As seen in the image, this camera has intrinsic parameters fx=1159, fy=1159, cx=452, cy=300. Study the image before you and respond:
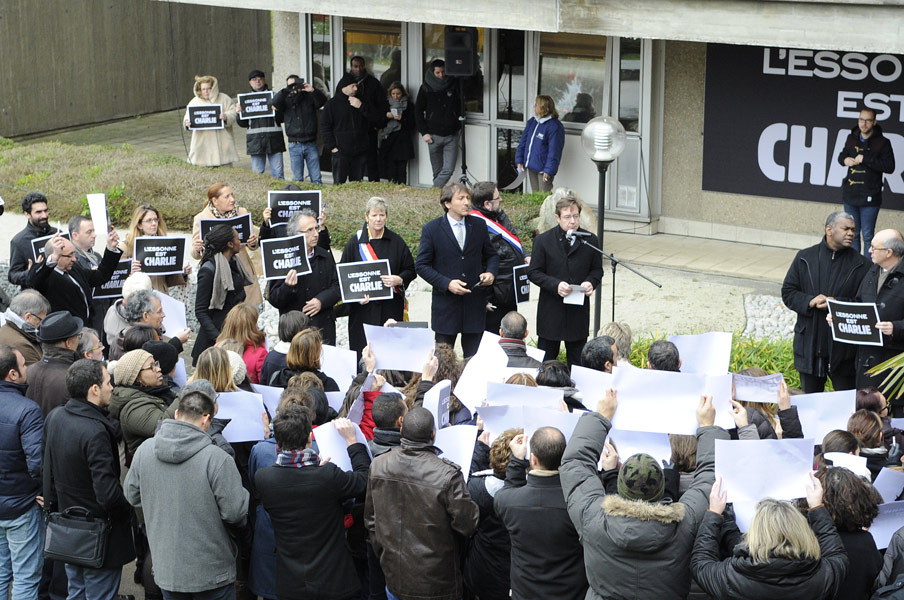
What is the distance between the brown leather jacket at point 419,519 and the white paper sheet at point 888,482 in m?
1.93

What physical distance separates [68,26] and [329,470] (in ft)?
69.1

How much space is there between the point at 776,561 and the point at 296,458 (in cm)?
233

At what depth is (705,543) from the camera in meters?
4.97

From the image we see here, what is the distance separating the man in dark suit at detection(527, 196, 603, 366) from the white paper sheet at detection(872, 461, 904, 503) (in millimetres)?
3778

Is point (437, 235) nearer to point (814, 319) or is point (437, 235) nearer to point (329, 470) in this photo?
point (814, 319)

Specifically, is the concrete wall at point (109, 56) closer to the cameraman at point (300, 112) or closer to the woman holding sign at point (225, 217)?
the cameraman at point (300, 112)

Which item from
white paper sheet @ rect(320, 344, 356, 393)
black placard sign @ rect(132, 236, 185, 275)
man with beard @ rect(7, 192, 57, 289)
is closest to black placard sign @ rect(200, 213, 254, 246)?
black placard sign @ rect(132, 236, 185, 275)

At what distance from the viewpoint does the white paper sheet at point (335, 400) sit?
682cm

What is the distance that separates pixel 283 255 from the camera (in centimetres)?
895

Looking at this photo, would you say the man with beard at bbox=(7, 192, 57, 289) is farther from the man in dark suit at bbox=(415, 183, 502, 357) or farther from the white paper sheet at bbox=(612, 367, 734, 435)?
the white paper sheet at bbox=(612, 367, 734, 435)

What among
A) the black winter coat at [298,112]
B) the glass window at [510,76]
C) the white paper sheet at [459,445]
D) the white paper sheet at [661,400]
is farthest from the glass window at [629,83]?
the white paper sheet at [459,445]

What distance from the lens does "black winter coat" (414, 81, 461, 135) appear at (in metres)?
15.9

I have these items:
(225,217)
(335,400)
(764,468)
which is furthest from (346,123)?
(764,468)

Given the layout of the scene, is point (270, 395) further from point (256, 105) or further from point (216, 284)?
point (256, 105)
